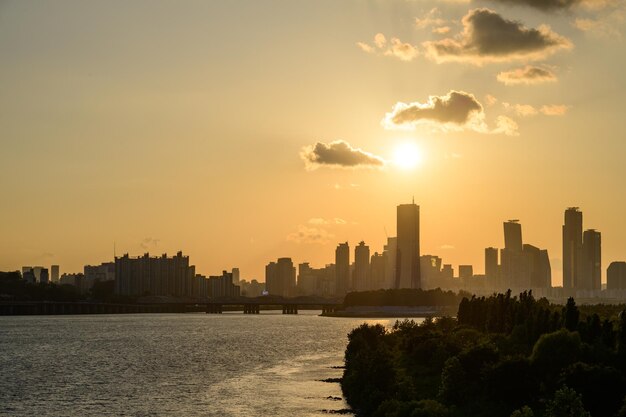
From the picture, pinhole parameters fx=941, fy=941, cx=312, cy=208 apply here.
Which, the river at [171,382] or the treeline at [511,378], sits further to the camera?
the river at [171,382]

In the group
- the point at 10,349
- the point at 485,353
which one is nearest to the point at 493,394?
the point at 485,353

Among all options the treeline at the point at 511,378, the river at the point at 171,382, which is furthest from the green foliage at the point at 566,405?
the river at the point at 171,382

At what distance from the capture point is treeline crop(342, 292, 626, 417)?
231 ft

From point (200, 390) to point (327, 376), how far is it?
2132cm

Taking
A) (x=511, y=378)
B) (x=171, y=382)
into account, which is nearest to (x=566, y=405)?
(x=511, y=378)

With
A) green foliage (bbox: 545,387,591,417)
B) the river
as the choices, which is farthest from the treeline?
the river

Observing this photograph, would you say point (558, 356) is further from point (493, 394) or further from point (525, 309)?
point (525, 309)

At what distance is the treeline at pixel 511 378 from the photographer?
70500 millimetres

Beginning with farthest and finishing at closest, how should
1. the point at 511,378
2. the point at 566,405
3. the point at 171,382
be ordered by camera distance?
the point at 171,382
the point at 511,378
the point at 566,405

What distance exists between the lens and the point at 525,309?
130 m

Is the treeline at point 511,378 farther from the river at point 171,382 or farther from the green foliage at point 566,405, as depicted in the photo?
the river at point 171,382

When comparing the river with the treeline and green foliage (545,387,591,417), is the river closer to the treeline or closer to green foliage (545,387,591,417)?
the treeline

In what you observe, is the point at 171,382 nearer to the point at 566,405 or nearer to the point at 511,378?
the point at 511,378

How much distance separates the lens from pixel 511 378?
77.4 m
